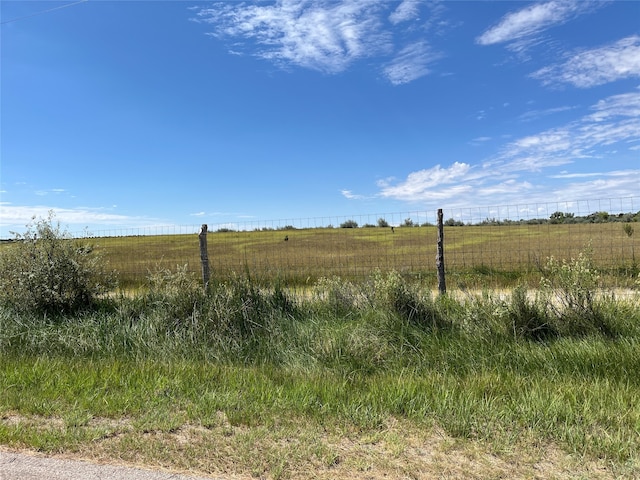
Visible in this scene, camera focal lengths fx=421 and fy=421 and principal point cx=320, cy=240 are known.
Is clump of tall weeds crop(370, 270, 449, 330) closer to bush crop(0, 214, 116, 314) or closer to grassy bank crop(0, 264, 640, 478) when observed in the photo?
grassy bank crop(0, 264, 640, 478)

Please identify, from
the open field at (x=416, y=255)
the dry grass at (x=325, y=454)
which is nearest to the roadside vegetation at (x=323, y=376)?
the dry grass at (x=325, y=454)

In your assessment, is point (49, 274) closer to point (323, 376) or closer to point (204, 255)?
point (204, 255)

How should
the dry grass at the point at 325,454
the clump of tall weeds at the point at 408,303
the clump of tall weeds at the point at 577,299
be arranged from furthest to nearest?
the clump of tall weeds at the point at 408,303, the clump of tall weeds at the point at 577,299, the dry grass at the point at 325,454

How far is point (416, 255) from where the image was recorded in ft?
65.1

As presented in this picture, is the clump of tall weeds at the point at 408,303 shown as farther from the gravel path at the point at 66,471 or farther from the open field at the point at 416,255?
the gravel path at the point at 66,471

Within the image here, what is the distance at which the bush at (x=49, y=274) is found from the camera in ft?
26.8

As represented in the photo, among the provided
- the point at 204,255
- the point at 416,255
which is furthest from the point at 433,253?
the point at 204,255

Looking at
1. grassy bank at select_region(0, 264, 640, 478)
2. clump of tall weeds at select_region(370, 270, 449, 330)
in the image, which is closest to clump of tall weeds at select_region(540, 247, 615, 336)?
grassy bank at select_region(0, 264, 640, 478)

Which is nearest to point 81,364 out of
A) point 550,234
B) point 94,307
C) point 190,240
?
point 94,307

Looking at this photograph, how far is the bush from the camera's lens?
8156mm

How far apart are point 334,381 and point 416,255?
15.6 m

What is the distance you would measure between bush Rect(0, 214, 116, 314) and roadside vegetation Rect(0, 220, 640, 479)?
39mm

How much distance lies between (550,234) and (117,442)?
65.5 feet

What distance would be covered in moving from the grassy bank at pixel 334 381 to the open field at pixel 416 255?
1.34 metres
